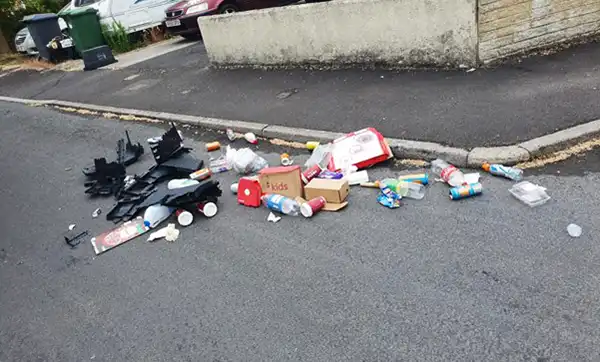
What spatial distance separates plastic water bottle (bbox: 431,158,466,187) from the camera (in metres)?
3.98

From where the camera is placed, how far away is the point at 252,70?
8633mm

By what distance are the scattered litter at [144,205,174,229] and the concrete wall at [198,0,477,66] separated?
4.12 meters

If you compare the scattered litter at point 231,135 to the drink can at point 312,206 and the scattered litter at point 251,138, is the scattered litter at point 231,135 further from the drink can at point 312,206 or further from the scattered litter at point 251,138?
the drink can at point 312,206

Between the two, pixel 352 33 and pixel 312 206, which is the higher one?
pixel 352 33

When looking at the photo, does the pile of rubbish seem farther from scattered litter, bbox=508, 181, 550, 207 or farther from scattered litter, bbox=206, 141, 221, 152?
scattered litter, bbox=206, 141, 221, 152

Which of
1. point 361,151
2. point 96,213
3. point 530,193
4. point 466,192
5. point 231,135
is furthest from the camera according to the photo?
point 231,135

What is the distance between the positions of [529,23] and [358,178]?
143 inches

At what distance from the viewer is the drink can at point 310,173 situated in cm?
446

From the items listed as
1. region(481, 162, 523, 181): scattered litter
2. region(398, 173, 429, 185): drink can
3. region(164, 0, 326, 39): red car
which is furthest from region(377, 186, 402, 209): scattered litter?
region(164, 0, 326, 39): red car

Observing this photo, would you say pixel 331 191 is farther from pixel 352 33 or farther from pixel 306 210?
pixel 352 33

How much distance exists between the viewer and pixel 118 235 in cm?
425

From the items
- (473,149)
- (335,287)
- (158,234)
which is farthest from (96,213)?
(473,149)

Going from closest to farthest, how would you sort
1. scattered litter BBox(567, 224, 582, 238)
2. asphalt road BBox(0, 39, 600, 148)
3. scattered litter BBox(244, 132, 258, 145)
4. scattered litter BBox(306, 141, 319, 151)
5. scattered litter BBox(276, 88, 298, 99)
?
scattered litter BBox(567, 224, 582, 238)
asphalt road BBox(0, 39, 600, 148)
scattered litter BBox(306, 141, 319, 151)
scattered litter BBox(244, 132, 258, 145)
scattered litter BBox(276, 88, 298, 99)

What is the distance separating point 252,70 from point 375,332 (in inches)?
265
